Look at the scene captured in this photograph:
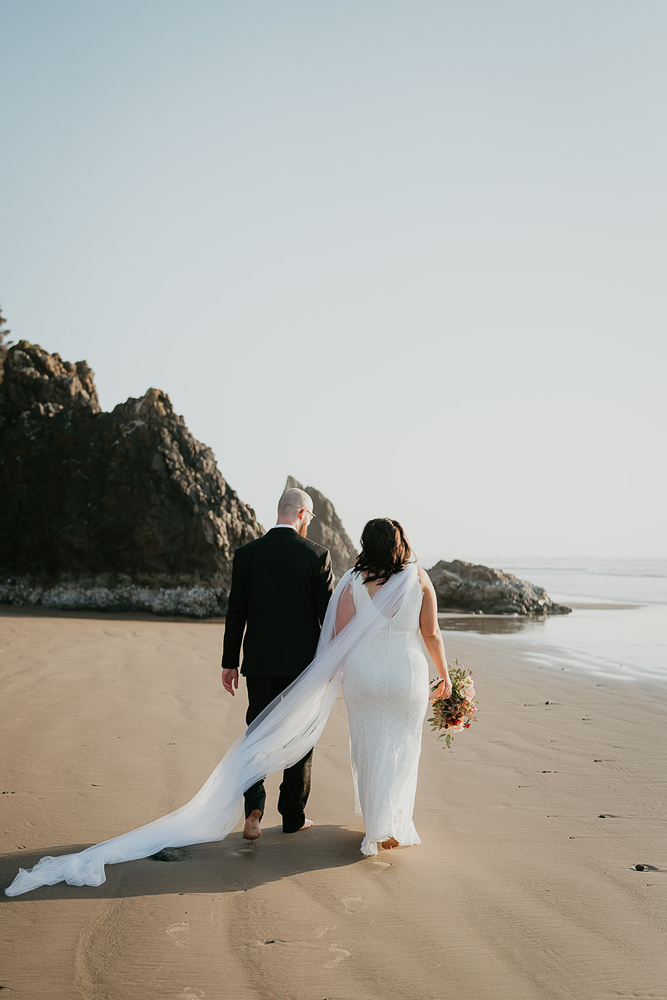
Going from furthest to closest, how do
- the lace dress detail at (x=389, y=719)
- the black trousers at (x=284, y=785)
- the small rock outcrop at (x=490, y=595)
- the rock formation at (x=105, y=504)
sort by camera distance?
1. the small rock outcrop at (x=490, y=595)
2. the rock formation at (x=105, y=504)
3. the black trousers at (x=284, y=785)
4. the lace dress detail at (x=389, y=719)

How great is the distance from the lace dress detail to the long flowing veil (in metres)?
0.10

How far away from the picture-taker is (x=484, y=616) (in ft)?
68.9

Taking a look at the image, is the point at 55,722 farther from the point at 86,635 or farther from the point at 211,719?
the point at 86,635

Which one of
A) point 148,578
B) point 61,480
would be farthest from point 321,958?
point 61,480

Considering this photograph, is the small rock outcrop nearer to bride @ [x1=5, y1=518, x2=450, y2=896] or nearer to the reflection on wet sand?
the reflection on wet sand

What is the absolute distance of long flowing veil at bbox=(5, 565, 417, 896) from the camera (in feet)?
15.0

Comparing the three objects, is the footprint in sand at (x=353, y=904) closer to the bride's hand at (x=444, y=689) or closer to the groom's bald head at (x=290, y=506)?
the bride's hand at (x=444, y=689)

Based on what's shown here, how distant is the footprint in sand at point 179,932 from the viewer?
3.39m

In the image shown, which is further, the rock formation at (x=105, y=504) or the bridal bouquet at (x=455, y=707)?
the rock formation at (x=105, y=504)

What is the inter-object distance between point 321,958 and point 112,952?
93 cm

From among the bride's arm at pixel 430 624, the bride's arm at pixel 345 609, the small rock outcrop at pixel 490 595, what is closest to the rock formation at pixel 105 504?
the small rock outcrop at pixel 490 595

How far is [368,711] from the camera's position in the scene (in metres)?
4.70

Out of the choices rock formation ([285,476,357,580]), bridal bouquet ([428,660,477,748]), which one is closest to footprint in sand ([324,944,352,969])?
bridal bouquet ([428,660,477,748])

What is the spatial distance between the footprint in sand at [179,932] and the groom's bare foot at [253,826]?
1211 millimetres
